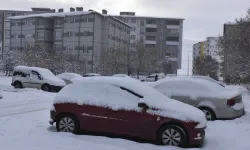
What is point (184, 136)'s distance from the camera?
729 centimetres

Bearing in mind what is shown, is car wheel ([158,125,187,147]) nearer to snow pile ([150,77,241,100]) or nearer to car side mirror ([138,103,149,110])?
car side mirror ([138,103,149,110])

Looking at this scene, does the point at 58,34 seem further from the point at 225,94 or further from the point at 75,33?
the point at 225,94

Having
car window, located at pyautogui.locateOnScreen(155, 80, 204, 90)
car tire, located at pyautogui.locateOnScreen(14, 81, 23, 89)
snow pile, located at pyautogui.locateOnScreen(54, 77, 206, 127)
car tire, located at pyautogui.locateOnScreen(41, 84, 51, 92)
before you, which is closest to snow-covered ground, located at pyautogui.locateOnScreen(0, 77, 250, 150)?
snow pile, located at pyautogui.locateOnScreen(54, 77, 206, 127)

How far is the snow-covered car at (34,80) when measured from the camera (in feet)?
73.2

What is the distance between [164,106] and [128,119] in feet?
2.93

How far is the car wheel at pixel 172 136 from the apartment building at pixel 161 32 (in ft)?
314

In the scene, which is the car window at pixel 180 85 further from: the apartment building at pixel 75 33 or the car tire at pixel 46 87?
the apartment building at pixel 75 33

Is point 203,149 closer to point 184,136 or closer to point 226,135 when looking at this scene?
point 184,136

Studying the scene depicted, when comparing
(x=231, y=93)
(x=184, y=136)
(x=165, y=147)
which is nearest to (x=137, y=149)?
(x=165, y=147)

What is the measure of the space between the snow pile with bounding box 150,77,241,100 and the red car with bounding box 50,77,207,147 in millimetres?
3353

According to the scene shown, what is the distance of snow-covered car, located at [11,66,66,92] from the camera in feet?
73.2

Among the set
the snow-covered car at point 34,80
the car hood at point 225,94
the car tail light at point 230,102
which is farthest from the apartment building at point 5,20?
the car tail light at point 230,102

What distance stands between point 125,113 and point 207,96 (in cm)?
443

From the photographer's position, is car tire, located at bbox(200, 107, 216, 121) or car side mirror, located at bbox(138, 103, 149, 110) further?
car tire, located at bbox(200, 107, 216, 121)
